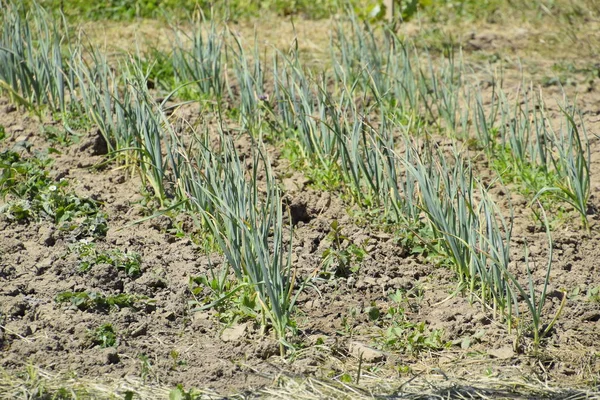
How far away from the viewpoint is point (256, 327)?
9.61ft

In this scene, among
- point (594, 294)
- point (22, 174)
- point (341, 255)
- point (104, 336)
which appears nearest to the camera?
point (104, 336)

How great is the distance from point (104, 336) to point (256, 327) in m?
0.54

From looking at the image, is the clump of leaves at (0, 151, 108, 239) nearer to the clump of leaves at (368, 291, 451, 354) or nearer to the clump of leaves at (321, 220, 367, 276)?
the clump of leaves at (321, 220, 367, 276)

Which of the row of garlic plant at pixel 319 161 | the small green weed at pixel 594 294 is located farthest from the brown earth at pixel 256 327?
the row of garlic plant at pixel 319 161

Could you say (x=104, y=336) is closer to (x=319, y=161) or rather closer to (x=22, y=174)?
(x=22, y=174)

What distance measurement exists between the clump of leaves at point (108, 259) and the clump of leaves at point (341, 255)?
2.45ft

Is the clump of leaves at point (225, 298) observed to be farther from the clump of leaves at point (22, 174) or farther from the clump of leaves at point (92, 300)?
the clump of leaves at point (22, 174)

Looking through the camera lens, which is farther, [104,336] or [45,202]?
[45,202]

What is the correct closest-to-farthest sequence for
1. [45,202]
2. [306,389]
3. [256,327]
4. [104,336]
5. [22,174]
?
[306,389] → [104,336] → [256,327] → [45,202] → [22,174]

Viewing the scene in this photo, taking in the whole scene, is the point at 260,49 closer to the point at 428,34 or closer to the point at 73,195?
the point at 428,34

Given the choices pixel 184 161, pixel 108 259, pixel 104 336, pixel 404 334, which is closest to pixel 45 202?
pixel 108 259

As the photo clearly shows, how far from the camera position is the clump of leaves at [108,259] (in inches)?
→ 124

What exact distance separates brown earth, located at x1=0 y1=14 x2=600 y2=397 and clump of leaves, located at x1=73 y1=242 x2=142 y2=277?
39 millimetres

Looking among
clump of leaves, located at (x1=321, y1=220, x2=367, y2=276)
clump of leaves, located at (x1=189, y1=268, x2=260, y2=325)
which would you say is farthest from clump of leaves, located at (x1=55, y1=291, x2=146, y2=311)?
clump of leaves, located at (x1=321, y1=220, x2=367, y2=276)
